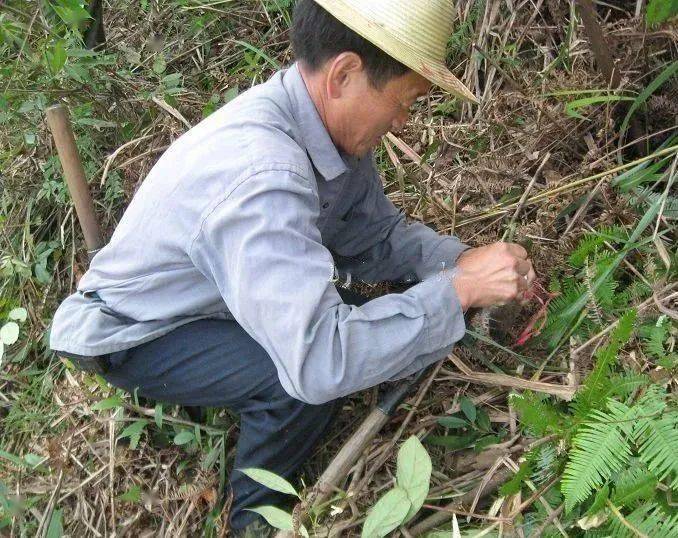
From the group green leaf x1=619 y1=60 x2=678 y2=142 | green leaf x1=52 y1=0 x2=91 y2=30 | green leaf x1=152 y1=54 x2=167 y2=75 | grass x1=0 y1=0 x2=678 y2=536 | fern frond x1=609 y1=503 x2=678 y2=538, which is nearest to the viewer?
fern frond x1=609 y1=503 x2=678 y2=538

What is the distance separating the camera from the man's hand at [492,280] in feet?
6.23

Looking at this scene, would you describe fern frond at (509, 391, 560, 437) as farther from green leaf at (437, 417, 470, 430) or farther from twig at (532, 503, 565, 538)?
green leaf at (437, 417, 470, 430)

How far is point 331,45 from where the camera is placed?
1.85 metres

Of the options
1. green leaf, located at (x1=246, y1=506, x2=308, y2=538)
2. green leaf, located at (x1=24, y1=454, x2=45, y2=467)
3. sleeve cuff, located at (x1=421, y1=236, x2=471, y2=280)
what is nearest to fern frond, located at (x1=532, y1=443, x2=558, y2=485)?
green leaf, located at (x1=246, y1=506, x2=308, y2=538)

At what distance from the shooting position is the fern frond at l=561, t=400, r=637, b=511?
149 cm

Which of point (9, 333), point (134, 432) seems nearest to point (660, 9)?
point (134, 432)

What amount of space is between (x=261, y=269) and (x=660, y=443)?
93 centimetres

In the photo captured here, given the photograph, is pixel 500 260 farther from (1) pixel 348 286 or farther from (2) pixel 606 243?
(1) pixel 348 286

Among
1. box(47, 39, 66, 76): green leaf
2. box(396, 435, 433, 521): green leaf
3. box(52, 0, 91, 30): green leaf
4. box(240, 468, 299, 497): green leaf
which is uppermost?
box(52, 0, 91, 30): green leaf

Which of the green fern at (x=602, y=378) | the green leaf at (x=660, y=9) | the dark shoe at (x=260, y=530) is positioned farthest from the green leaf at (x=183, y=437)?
the green leaf at (x=660, y=9)

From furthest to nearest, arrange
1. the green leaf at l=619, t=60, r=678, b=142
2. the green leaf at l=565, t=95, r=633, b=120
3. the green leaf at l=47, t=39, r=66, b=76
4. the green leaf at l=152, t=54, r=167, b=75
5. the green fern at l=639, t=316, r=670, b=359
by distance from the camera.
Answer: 1. the green leaf at l=152, t=54, r=167, b=75
2. the green leaf at l=47, t=39, r=66, b=76
3. the green leaf at l=565, t=95, r=633, b=120
4. the green leaf at l=619, t=60, r=678, b=142
5. the green fern at l=639, t=316, r=670, b=359

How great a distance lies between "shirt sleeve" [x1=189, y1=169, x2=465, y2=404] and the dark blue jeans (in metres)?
0.38

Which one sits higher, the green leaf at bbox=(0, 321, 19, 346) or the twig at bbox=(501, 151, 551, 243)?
the twig at bbox=(501, 151, 551, 243)

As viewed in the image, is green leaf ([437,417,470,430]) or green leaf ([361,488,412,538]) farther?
green leaf ([437,417,470,430])
